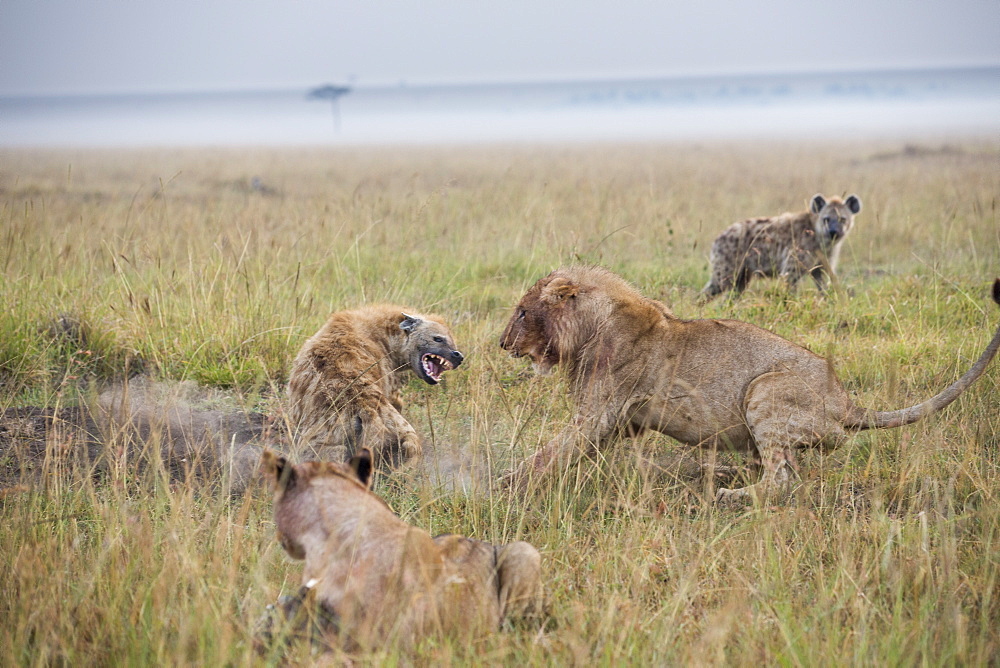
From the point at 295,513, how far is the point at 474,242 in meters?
6.97

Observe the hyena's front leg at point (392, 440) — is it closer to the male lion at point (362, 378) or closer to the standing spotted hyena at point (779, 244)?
the male lion at point (362, 378)

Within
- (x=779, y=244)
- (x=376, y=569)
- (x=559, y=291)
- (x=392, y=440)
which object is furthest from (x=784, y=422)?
(x=779, y=244)

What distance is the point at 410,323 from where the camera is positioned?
5.22m

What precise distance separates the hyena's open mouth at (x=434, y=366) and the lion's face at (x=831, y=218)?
462cm

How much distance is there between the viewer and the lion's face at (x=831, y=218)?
27.7 feet

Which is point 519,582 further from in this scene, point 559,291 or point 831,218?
point 831,218

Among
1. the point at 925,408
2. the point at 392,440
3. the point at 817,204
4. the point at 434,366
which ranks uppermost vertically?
the point at 817,204

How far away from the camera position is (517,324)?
4211 millimetres

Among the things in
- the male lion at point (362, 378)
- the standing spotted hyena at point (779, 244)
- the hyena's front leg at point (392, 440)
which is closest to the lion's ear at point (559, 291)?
the male lion at point (362, 378)

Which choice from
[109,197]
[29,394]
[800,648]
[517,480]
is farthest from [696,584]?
[109,197]

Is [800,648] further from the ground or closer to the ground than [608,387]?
closer to the ground

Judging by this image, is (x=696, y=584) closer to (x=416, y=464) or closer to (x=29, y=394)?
(x=416, y=464)

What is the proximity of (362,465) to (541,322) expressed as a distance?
5.12ft

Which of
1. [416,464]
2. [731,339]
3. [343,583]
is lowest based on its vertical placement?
[416,464]
